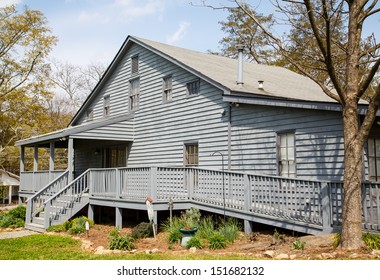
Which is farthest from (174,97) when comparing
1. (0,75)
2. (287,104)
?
(0,75)

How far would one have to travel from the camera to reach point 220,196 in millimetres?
11500

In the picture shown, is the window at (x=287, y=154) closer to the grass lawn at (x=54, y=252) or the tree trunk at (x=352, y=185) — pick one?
the tree trunk at (x=352, y=185)

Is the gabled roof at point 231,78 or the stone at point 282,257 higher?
the gabled roof at point 231,78

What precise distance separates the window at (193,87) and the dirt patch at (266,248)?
6112 millimetres

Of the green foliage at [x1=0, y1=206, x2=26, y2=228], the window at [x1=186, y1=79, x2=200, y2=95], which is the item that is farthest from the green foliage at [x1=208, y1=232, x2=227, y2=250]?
the green foliage at [x1=0, y1=206, x2=26, y2=228]

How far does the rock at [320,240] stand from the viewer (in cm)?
831

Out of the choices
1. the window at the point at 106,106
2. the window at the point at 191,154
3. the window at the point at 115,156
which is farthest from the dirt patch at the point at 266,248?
the window at the point at 106,106

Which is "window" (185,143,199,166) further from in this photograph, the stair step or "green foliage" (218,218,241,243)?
the stair step

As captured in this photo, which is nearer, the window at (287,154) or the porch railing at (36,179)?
the window at (287,154)

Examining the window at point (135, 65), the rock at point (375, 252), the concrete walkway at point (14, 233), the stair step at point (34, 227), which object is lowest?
the concrete walkway at point (14, 233)

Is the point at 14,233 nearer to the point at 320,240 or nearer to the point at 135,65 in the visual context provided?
the point at 135,65

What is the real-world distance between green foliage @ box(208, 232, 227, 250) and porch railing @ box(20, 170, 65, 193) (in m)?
9.16

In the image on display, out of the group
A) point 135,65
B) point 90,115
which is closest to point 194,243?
point 135,65
